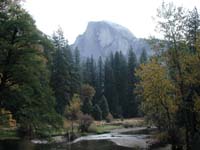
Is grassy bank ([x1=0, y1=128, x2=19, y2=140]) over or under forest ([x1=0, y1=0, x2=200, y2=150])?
under

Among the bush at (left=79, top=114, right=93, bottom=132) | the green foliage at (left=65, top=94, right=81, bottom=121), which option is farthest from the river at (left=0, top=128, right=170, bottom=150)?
the bush at (left=79, top=114, right=93, bottom=132)

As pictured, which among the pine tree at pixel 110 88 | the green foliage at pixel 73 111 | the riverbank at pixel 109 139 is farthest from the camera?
the pine tree at pixel 110 88

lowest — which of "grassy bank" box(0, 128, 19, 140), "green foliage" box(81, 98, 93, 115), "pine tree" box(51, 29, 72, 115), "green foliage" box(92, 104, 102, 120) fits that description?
"grassy bank" box(0, 128, 19, 140)

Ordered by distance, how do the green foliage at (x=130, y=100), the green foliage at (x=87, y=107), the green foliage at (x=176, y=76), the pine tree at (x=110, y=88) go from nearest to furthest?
the green foliage at (x=176, y=76)
the green foliage at (x=87, y=107)
the green foliage at (x=130, y=100)
the pine tree at (x=110, y=88)

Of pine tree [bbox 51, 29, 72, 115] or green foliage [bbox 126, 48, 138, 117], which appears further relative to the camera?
green foliage [bbox 126, 48, 138, 117]

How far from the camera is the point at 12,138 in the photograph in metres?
41.9

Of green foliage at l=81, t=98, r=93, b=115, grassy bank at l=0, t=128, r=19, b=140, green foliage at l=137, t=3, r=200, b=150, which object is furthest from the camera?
green foliage at l=81, t=98, r=93, b=115

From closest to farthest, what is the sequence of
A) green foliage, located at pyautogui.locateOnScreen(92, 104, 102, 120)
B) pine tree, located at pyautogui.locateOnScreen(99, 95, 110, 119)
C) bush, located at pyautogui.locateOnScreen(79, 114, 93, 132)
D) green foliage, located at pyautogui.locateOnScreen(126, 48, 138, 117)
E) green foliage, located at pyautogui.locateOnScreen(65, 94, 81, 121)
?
green foliage, located at pyautogui.locateOnScreen(65, 94, 81, 121) → bush, located at pyautogui.locateOnScreen(79, 114, 93, 132) → green foliage, located at pyautogui.locateOnScreen(92, 104, 102, 120) → pine tree, located at pyautogui.locateOnScreen(99, 95, 110, 119) → green foliage, located at pyautogui.locateOnScreen(126, 48, 138, 117)

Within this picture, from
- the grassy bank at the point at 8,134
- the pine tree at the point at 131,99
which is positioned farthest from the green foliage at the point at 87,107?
the grassy bank at the point at 8,134

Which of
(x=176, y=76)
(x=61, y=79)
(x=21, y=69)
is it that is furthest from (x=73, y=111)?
(x=21, y=69)

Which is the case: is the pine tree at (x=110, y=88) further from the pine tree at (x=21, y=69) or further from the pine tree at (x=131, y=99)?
the pine tree at (x=21, y=69)

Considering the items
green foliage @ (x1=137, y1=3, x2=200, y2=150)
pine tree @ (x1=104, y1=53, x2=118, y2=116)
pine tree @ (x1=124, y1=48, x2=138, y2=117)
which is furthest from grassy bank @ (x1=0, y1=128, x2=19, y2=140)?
pine tree @ (x1=124, y1=48, x2=138, y2=117)

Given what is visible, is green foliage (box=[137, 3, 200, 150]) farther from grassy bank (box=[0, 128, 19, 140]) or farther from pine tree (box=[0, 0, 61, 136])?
grassy bank (box=[0, 128, 19, 140])

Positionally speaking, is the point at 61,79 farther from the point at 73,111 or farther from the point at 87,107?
the point at 73,111
